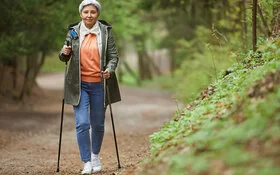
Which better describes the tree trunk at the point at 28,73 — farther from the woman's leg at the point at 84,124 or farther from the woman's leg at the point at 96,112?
the woman's leg at the point at 84,124

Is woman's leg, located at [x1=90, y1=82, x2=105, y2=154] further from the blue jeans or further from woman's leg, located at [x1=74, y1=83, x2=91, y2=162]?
woman's leg, located at [x1=74, y1=83, x2=91, y2=162]

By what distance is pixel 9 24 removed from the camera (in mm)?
13086

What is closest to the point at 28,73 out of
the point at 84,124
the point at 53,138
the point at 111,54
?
the point at 53,138

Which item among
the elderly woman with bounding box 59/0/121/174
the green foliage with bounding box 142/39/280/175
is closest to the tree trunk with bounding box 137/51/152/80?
the elderly woman with bounding box 59/0/121/174

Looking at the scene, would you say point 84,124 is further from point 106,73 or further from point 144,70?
point 144,70

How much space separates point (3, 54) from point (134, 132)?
13.0 feet

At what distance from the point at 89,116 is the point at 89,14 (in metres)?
1.42

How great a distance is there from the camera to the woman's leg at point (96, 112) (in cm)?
682

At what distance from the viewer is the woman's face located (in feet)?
22.2

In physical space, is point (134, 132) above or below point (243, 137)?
below

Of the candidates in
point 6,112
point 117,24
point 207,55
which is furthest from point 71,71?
point 117,24

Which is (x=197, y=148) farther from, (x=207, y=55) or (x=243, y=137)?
(x=207, y=55)

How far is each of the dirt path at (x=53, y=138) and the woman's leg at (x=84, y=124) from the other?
421 millimetres

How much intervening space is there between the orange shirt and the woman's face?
0.25 metres
